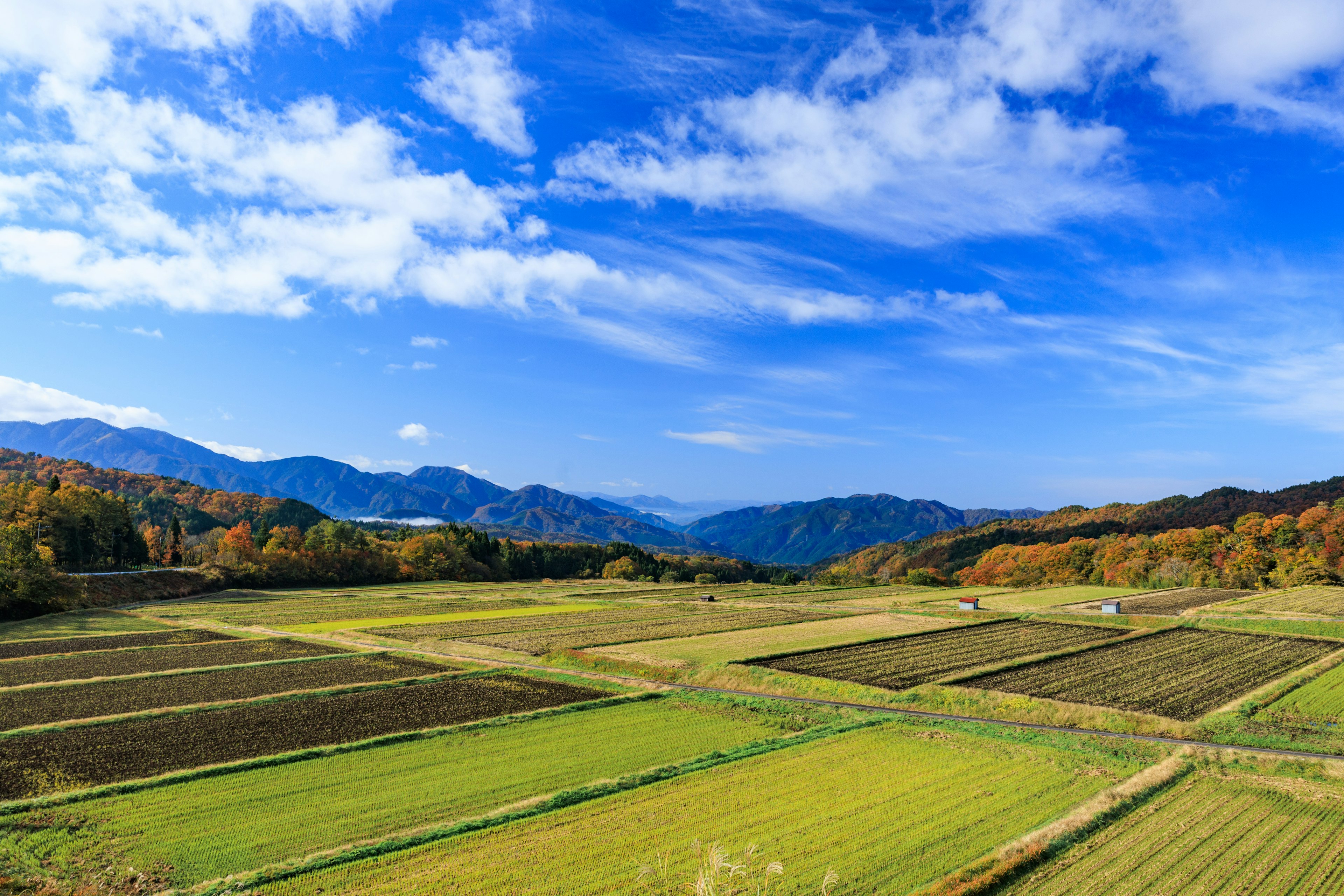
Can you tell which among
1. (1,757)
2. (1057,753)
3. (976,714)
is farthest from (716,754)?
(1,757)

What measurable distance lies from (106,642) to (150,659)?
9.58 metres

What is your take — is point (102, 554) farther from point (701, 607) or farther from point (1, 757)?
point (1, 757)

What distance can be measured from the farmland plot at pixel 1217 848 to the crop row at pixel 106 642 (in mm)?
50856

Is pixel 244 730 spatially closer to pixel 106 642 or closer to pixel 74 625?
pixel 106 642

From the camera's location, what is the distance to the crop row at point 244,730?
1945 centimetres

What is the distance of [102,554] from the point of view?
95562 mm

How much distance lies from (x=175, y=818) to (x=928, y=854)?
17.3 meters

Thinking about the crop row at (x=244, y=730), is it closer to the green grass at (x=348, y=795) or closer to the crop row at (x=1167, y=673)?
the green grass at (x=348, y=795)

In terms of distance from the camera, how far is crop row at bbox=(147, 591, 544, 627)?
195ft

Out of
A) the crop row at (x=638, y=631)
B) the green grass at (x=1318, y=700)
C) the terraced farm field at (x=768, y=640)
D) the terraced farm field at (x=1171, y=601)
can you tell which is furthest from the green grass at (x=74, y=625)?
the terraced farm field at (x=1171, y=601)

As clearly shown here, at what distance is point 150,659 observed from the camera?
38.7 metres

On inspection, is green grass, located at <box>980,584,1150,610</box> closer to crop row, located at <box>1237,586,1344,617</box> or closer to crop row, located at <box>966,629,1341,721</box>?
crop row, located at <box>1237,586,1344,617</box>

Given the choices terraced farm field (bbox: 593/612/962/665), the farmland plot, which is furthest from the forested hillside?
the farmland plot

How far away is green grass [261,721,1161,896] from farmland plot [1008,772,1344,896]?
57.6 inches
